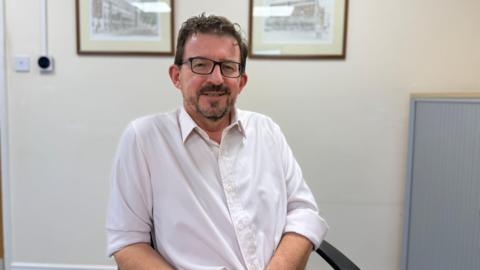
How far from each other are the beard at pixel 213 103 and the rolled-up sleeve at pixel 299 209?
0.28 meters

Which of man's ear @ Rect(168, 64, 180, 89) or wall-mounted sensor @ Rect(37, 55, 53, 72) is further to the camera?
wall-mounted sensor @ Rect(37, 55, 53, 72)

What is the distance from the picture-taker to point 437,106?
5.14 ft

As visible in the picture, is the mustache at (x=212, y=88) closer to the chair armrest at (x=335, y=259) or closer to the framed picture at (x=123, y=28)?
the chair armrest at (x=335, y=259)

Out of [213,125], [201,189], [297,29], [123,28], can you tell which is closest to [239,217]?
[201,189]

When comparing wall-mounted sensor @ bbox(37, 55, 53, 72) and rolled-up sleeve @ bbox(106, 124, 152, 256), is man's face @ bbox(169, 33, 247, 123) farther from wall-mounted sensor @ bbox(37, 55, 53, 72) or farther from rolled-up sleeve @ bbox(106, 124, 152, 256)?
wall-mounted sensor @ bbox(37, 55, 53, 72)

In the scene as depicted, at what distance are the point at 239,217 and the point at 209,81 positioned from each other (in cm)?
43

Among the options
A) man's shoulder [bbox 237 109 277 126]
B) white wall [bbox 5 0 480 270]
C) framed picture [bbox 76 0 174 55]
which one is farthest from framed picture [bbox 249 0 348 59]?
man's shoulder [bbox 237 109 277 126]

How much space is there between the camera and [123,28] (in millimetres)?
1835

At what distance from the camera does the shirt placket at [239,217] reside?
1068 millimetres

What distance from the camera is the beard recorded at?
1084 mm

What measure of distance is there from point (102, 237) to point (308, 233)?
1.31 metres

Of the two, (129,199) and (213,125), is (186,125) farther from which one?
(129,199)

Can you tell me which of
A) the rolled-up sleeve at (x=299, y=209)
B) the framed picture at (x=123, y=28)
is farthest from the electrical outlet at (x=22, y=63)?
the rolled-up sleeve at (x=299, y=209)

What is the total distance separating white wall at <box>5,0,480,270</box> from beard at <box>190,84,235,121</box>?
74cm
